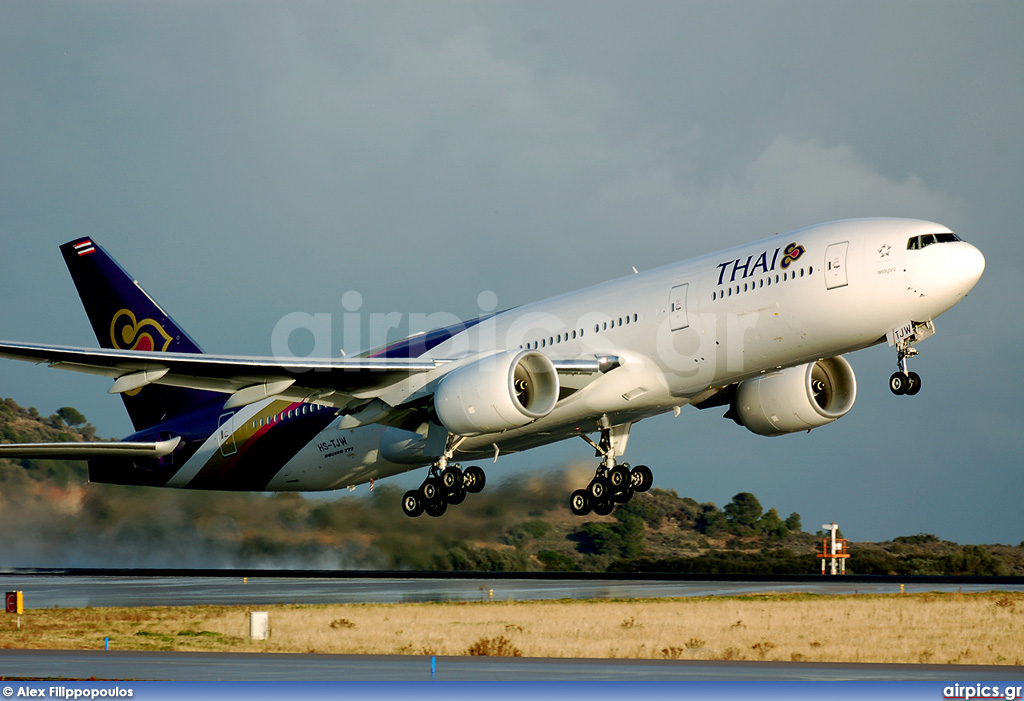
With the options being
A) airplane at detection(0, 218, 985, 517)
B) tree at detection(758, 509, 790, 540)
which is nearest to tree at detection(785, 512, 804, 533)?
tree at detection(758, 509, 790, 540)

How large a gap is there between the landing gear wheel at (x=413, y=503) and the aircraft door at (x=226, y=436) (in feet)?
20.0

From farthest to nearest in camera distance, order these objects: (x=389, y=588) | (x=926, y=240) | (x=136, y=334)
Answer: (x=136, y=334) → (x=389, y=588) → (x=926, y=240)

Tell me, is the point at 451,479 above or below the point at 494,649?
above

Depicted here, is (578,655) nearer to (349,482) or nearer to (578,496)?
(578,496)

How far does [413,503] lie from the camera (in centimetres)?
3594

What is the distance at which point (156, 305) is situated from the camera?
143 ft

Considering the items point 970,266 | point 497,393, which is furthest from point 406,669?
point 970,266

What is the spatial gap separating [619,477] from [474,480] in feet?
13.5

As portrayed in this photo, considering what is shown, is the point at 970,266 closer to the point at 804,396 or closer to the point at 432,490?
the point at 804,396

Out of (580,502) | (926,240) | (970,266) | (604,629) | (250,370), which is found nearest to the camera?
(970,266)

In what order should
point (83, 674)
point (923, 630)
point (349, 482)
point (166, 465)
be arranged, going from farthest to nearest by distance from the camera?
point (166, 465), point (349, 482), point (923, 630), point (83, 674)

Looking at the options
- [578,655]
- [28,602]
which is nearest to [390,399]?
[578,655]

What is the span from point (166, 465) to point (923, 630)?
901 inches

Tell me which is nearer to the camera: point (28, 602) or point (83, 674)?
point (83, 674)
